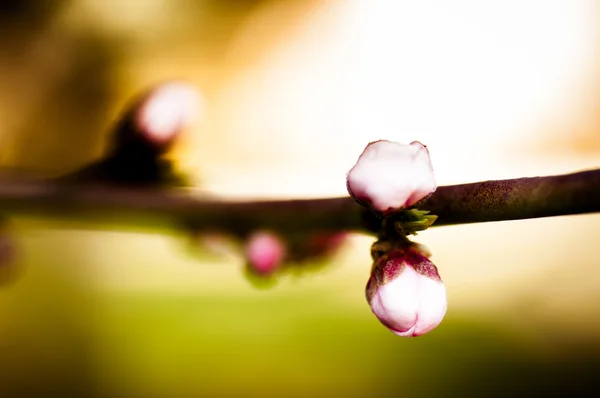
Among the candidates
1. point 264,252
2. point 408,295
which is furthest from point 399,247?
point 264,252

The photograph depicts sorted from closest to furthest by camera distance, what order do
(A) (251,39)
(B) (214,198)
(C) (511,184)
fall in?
(C) (511,184) → (B) (214,198) → (A) (251,39)

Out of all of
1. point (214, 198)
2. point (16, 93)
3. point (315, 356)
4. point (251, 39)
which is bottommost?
point (214, 198)

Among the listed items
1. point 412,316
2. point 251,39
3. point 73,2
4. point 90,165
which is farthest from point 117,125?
point 251,39

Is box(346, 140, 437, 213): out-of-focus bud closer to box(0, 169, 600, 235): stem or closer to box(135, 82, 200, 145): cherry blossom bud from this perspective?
box(0, 169, 600, 235): stem

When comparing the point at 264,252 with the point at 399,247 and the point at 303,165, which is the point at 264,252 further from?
the point at 303,165

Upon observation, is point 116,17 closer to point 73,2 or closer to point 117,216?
point 73,2

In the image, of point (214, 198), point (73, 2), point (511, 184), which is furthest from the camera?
point (73, 2)

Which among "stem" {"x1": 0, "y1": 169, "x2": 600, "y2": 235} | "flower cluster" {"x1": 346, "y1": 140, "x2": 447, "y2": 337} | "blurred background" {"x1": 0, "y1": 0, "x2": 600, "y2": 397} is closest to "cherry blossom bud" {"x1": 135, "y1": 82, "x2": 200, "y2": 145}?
"stem" {"x1": 0, "y1": 169, "x2": 600, "y2": 235}

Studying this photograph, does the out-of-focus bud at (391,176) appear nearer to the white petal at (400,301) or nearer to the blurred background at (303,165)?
the white petal at (400,301)

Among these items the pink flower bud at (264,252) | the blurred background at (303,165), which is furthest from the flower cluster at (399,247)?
the blurred background at (303,165)
